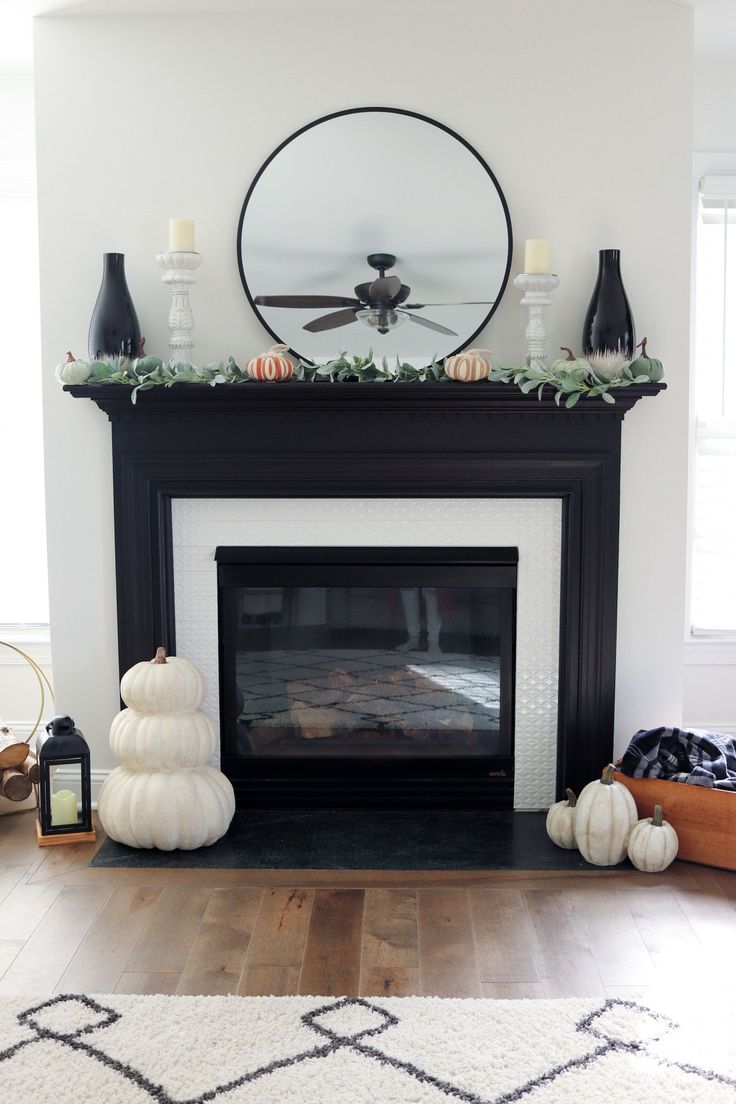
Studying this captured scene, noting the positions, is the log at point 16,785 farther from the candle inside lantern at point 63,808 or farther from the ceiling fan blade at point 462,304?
the ceiling fan blade at point 462,304

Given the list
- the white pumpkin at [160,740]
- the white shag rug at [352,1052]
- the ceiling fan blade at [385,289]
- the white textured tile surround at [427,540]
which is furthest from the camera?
the white textured tile surround at [427,540]

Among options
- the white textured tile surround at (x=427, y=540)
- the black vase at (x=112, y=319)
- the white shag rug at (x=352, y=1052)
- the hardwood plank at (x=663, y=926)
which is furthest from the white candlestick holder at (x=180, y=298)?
the hardwood plank at (x=663, y=926)

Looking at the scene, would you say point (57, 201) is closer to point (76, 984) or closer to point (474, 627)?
point (474, 627)

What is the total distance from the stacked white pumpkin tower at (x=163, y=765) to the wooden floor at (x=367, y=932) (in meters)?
0.14

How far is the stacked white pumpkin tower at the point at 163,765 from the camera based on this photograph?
3.07m

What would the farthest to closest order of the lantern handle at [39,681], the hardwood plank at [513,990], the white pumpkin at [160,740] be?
the lantern handle at [39,681] < the white pumpkin at [160,740] < the hardwood plank at [513,990]

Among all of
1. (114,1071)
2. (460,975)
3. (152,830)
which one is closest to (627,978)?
(460,975)

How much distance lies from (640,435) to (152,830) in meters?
1.96

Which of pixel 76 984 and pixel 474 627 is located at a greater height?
pixel 474 627

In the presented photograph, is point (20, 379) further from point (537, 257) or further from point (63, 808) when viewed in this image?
point (537, 257)

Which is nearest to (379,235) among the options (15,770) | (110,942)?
(15,770)

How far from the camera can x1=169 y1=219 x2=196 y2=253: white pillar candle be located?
10.4 ft

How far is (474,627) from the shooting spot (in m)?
3.45

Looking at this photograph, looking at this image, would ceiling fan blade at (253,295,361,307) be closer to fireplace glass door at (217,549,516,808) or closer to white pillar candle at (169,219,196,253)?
white pillar candle at (169,219,196,253)
